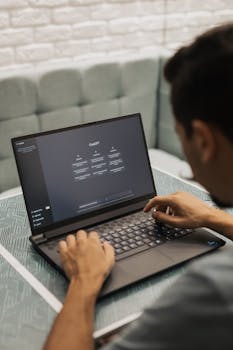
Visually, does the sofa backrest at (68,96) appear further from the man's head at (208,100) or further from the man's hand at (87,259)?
the man's head at (208,100)

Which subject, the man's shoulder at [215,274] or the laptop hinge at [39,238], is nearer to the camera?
the man's shoulder at [215,274]

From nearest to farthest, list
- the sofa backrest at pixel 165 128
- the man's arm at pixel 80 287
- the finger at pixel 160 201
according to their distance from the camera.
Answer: the man's arm at pixel 80 287 → the finger at pixel 160 201 → the sofa backrest at pixel 165 128

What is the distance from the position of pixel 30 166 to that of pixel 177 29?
1586 mm

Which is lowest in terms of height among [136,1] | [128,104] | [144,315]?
[128,104]

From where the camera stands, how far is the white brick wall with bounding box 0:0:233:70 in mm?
1965

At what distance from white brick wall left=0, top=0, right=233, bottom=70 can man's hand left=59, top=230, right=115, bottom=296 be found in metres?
1.12

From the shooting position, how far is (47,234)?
1060mm

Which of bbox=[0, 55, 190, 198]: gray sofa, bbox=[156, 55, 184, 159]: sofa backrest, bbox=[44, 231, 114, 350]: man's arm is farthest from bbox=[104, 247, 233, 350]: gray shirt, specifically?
bbox=[156, 55, 184, 159]: sofa backrest

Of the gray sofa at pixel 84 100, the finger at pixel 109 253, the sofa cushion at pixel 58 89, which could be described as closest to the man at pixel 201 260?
the finger at pixel 109 253

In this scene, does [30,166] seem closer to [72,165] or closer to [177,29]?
[72,165]

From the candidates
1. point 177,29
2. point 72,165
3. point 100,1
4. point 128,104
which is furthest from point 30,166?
point 177,29

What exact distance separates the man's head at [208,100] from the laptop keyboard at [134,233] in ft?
1.00

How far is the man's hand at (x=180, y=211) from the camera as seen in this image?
108cm

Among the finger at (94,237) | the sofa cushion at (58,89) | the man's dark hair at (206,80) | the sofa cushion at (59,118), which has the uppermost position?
the man's dark hair at (206,80)
